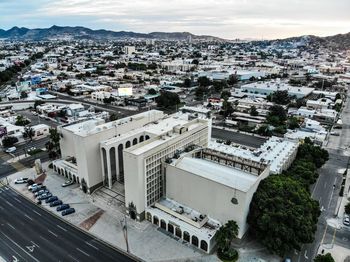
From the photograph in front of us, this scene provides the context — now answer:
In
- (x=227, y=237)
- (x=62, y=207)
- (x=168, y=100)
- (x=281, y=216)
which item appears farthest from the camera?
(x=168, y=100)

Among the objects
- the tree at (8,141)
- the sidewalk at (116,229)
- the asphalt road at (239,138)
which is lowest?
the sidewalk at (116,229)

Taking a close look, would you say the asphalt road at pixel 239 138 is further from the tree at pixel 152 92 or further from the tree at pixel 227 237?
the tree at pixel 152 92

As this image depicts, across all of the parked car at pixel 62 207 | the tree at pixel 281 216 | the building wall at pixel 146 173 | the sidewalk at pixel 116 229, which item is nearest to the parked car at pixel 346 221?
the tree at pixel 281 216

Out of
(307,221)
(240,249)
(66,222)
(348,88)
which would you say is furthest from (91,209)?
(348,88)

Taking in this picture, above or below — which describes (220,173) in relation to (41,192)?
above

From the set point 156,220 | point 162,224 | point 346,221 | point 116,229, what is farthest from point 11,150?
point 346,221

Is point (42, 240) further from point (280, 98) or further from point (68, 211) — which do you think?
point (280, 98)
